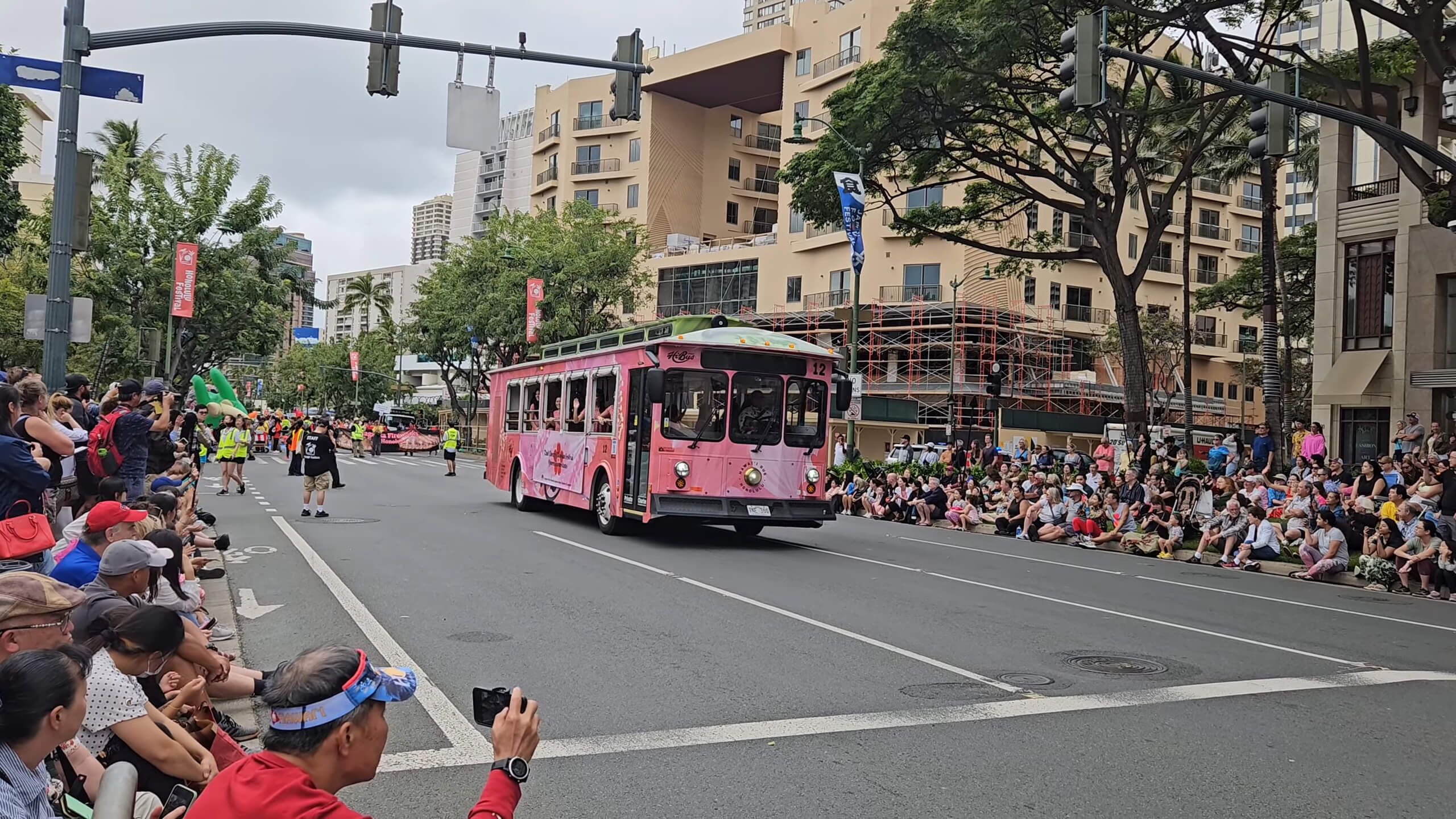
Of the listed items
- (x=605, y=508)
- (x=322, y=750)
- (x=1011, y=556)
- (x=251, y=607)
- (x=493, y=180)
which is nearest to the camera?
(x=322, y=750)

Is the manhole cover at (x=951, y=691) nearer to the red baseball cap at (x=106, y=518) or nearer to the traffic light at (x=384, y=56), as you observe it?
the red baseball cap at (x=106, y=518)

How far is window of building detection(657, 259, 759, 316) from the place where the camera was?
6347 centimetres

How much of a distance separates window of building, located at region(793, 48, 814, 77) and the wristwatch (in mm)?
60457

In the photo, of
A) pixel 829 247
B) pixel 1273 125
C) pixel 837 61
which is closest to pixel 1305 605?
pixel 1273 125

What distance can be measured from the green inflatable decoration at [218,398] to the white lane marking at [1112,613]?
1136cm

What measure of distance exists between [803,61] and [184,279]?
39.3 metres

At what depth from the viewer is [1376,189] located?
32188mm

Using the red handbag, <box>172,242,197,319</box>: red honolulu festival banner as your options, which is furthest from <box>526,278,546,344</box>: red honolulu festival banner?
the red handbag

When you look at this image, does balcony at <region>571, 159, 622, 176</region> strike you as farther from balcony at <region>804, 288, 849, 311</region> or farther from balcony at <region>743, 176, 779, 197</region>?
balcony at <region>804, 288, 849, 311</region>

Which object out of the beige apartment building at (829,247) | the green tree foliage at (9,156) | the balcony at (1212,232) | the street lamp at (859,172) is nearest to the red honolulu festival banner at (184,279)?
the green tree foliage at (9,156)

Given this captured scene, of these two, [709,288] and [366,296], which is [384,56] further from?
[366,296]

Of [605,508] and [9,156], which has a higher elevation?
[9,156]

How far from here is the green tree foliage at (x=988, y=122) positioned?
849 inches

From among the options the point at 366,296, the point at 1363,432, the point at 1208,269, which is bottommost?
the point at 1363,432
